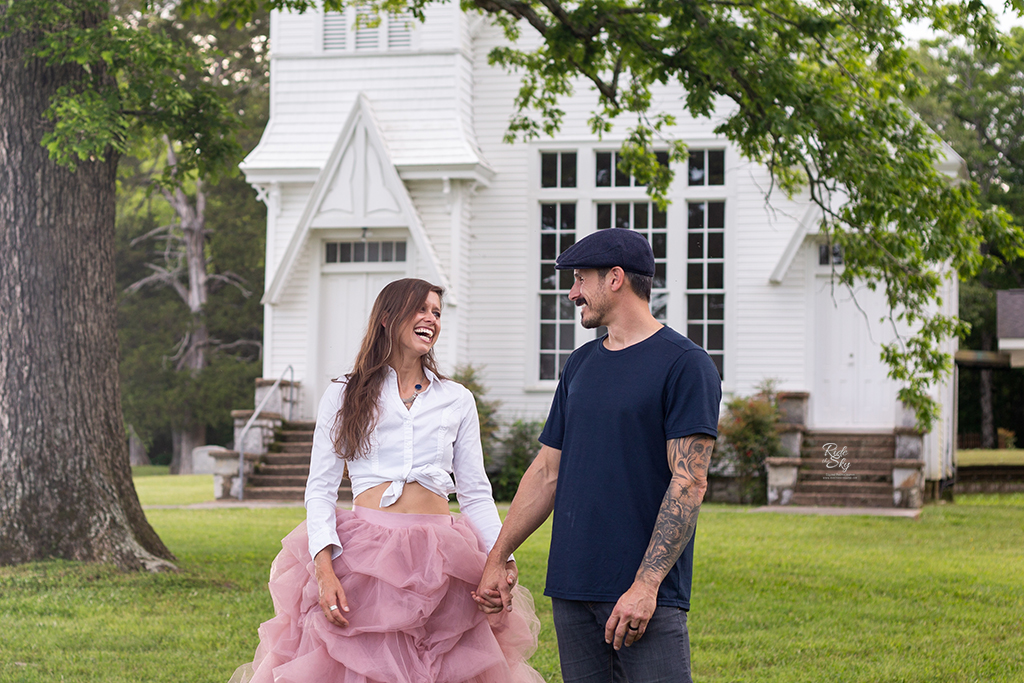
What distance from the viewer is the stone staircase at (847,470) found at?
46.5ft

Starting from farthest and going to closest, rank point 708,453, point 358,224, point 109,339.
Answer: point 358,224, point 109,339, point 708,453

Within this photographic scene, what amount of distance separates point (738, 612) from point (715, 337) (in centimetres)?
940

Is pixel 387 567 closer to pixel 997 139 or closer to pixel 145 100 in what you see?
pixel 145 100

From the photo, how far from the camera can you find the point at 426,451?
11.6 ft

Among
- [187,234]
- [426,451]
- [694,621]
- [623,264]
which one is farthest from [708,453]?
[187,234]

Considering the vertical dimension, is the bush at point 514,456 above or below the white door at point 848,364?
below

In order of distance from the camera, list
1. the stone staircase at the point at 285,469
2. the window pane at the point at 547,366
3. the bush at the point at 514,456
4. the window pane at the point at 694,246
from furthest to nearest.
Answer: the window pane at the point at 547,366
the window pane at the point at 694,246
the bush at the point at 514,456
the stone staircase at the point at 285,469

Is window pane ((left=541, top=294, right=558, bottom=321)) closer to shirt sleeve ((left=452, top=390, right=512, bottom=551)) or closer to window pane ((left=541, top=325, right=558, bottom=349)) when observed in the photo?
window pane ((left=541, top=325, right=558, bottom=349))

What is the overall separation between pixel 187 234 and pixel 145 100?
2281 centimetres

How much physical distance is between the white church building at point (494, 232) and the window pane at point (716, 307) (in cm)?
2

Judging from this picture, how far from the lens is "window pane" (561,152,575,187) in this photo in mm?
16819

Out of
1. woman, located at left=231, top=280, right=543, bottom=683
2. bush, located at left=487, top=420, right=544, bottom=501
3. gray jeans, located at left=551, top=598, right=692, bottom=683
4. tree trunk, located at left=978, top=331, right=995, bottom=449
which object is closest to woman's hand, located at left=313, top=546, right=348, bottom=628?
woman, located at left=231, top=280, right=543, bottom=683

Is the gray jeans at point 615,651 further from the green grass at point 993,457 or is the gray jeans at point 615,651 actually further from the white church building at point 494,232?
the green grass at point 993,457

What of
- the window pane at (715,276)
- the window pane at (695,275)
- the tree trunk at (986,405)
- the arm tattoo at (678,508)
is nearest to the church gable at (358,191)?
the window pane at (695,275)
